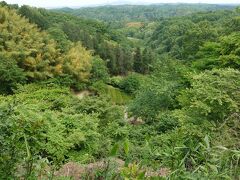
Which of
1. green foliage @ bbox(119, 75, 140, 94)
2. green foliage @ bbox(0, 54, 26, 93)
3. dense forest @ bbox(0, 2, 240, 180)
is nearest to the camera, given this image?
dense forest @ bbox(0, 2, 240, 180)

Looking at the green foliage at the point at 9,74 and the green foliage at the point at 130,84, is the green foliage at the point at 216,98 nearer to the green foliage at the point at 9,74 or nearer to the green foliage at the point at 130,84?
the green foliage at the point at 9,74

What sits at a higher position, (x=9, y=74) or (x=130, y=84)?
(x=9, y=74)

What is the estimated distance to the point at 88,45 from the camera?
3500 cm

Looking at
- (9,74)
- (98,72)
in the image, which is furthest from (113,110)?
(98,72)

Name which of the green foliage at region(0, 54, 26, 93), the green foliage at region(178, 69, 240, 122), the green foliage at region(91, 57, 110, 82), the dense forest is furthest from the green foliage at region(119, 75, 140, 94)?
the green foliage at region(178, 69, 240, 122)

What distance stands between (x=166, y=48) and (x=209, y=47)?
36.1m

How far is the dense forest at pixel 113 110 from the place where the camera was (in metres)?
1.88

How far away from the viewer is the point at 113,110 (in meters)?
15.1

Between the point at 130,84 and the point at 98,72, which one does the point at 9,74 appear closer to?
the point at 98,72

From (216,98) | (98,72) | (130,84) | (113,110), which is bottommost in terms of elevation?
(130,84)

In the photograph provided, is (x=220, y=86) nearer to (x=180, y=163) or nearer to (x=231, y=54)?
(x=231, y=54)

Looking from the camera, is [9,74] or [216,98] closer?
[216,98]

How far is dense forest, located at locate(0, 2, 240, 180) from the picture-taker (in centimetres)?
188

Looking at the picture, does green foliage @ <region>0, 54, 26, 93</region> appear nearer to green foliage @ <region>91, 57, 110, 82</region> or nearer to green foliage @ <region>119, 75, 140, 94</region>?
green foliage @ <region>91, 57, 110, 82</region>
